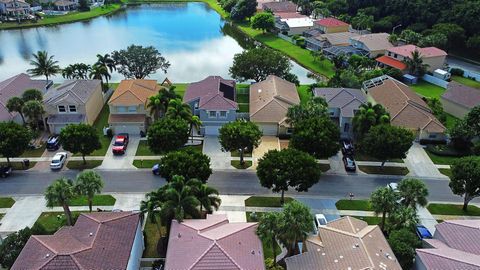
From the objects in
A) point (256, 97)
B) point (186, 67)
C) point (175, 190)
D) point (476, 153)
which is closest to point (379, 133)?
point (476, 153)

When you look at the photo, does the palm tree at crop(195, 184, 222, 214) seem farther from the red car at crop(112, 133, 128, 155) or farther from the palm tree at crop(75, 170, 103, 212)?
the red car at crop(112, 133, 128, 155)

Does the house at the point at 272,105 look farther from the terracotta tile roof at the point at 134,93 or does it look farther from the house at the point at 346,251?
the house at the point at 346,251

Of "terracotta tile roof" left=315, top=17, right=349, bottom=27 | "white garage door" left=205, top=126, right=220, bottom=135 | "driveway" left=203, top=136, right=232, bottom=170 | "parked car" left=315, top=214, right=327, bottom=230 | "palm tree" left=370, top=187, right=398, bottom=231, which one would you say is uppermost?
"terracotta tile roof" left=315, top=17, right=349, bottom=27

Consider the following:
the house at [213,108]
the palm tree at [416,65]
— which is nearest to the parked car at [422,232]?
the house at [213,108]

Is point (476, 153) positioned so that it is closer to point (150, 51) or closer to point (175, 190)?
point (175, 190)

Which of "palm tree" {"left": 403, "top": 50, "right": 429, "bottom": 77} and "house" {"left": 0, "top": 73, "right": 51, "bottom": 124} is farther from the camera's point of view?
"palm tree" {"left": 403, "top": 50, "right": 429, "bottom": 77}

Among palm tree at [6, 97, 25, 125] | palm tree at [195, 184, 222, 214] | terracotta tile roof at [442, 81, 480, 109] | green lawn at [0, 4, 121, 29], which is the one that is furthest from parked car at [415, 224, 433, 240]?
green lawn at [0, 4, 121, 29]
